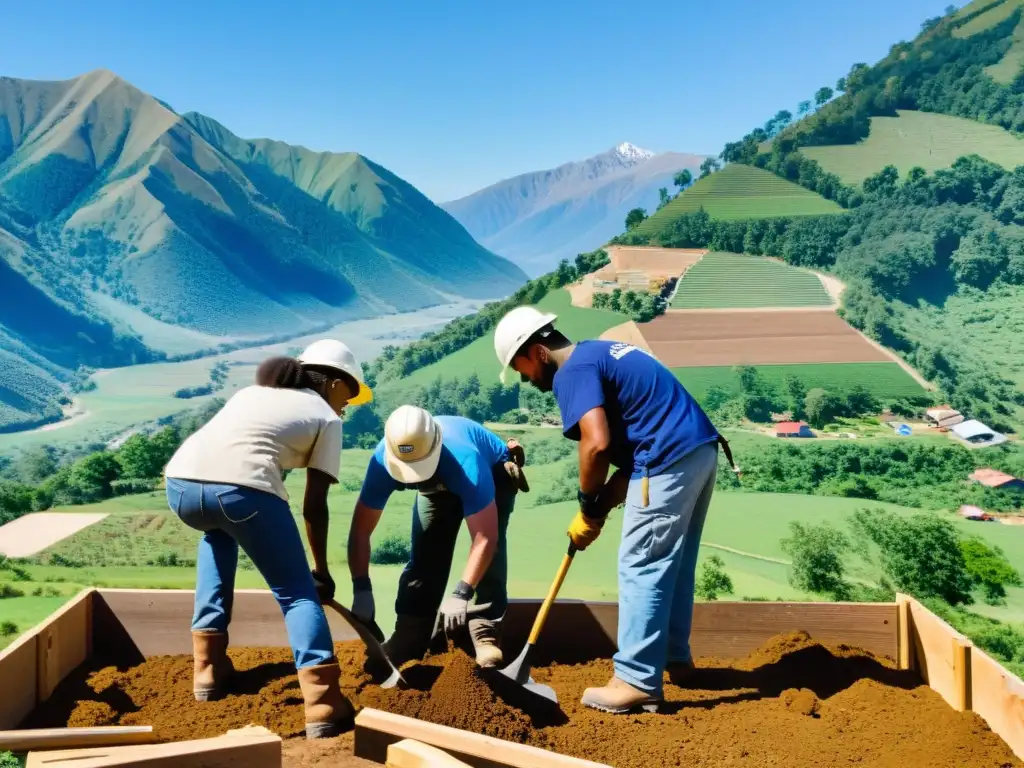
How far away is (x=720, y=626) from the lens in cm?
361

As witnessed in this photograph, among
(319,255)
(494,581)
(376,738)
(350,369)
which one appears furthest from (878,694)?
(319,255)

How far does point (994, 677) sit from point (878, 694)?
1.29 ft

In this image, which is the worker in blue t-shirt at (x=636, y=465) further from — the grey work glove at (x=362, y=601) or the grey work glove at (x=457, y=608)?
the grey work glove at (x=362, y=601)

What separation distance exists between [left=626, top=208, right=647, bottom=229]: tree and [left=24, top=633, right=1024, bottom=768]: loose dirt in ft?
35.1

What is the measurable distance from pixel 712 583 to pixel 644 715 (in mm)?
3198

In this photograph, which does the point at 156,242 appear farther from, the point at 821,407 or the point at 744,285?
the point at 821,407

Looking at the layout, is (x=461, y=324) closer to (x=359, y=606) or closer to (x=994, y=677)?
(x=359, y=606)

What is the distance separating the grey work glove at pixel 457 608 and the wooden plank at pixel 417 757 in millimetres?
698

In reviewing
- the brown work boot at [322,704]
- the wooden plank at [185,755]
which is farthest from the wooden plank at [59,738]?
the brown work boot at [322,704]

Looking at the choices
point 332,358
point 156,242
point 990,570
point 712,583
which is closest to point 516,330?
point 332,358

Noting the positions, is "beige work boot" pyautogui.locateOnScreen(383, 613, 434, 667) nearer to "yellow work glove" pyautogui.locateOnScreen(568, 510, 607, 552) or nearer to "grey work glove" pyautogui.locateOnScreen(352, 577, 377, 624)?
"grey work glove" pyautogui.locateOnScreen(352, 577, 377, 624)

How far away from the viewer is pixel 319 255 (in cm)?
2173

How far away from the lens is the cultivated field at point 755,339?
1073 centimetres

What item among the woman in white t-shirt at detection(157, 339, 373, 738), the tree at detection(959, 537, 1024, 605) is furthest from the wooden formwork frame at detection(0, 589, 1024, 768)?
the tree at detection(959, 537, 1024, 605)
